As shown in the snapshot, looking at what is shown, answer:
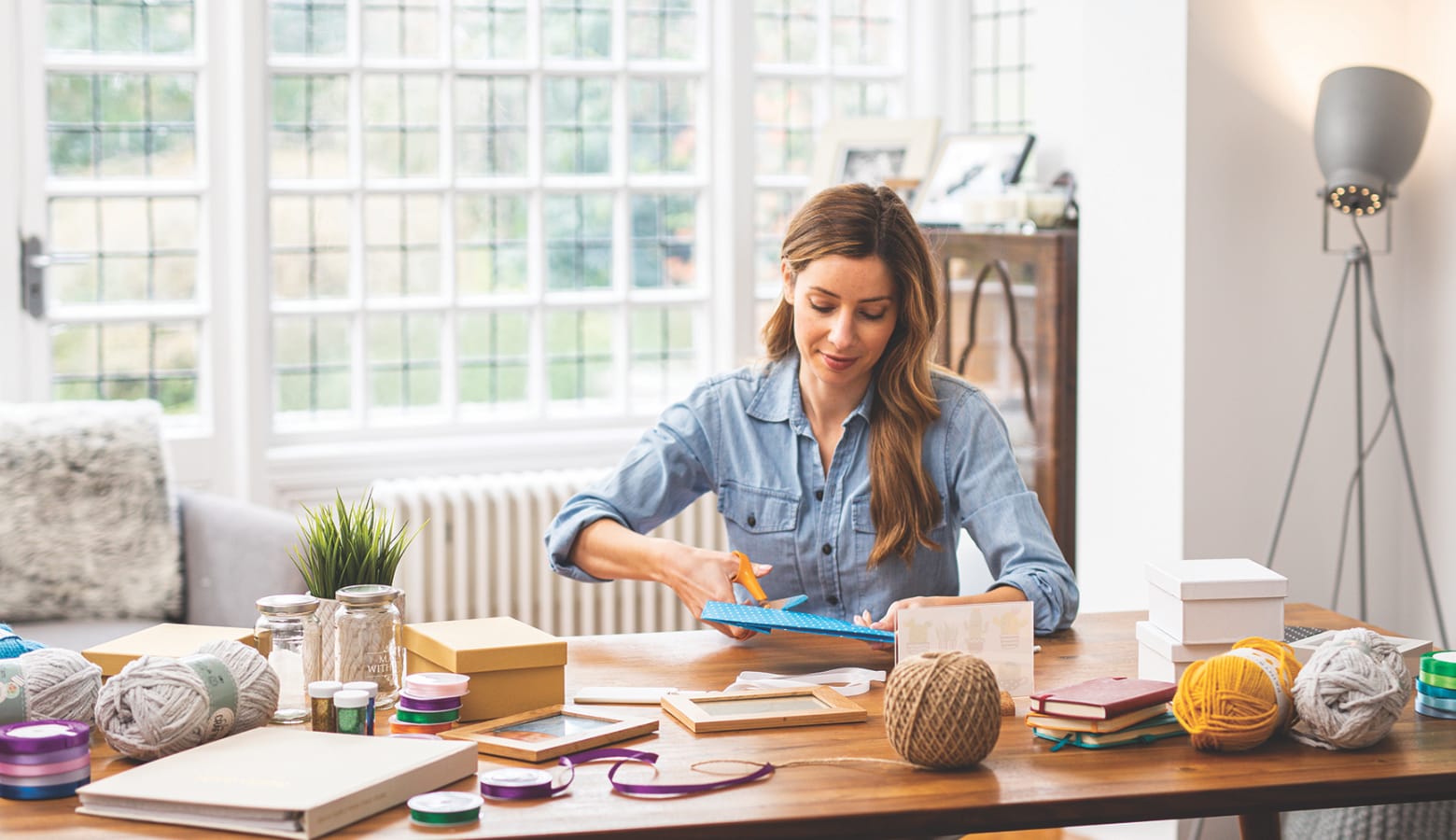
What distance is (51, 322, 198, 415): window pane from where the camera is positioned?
398 centimetres

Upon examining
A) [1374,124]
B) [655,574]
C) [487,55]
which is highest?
[487,55]

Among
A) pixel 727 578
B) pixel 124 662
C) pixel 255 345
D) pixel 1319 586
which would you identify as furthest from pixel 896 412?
pixel 255 345

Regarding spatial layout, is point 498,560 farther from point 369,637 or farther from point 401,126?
point 369,637

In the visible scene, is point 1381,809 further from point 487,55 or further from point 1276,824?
point 487,55

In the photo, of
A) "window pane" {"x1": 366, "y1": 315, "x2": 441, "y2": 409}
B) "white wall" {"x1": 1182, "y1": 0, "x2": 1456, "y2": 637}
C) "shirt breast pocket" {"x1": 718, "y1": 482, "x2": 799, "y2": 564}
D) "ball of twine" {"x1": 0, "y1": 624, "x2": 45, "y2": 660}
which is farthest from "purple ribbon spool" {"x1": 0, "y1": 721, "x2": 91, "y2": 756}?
"window pane" {"x1": 366, "y1": 315, "x2": 441, "y2": 409}

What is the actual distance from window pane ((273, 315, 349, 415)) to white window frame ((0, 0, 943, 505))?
114 millimetres

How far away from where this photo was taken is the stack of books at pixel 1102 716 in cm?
160

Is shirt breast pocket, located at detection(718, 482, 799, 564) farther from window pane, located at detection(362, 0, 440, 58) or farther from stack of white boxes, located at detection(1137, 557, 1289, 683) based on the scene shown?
window pane, located at detection(362, 0, 440, 58)

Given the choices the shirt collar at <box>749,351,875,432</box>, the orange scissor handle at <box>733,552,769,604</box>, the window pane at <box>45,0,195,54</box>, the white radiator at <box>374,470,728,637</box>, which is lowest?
the white radiator at <box>374,470,728,637</box>

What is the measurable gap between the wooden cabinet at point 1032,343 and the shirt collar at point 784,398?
1113mm

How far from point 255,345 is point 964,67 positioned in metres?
2.27

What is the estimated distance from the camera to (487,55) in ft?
14.0

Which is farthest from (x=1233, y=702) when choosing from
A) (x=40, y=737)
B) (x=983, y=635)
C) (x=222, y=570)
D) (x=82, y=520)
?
(x=82, y=520)

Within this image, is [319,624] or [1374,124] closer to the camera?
[319,624]
